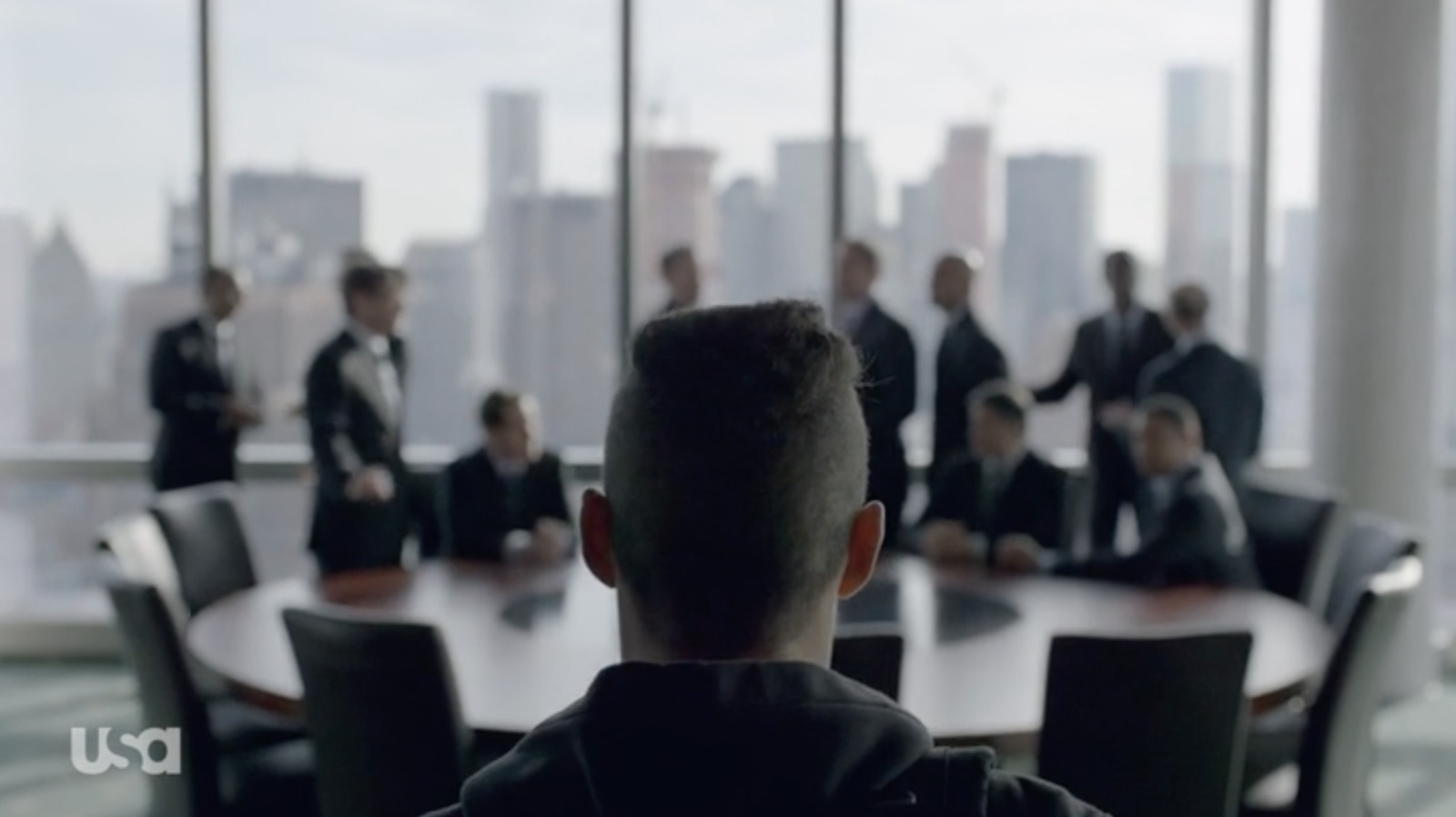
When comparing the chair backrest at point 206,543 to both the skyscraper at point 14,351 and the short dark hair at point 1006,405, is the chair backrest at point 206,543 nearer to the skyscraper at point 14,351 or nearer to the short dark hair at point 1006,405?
the short dark hair at point 1006,405

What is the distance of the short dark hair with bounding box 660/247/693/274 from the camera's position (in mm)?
6398

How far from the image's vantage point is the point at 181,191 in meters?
7.21

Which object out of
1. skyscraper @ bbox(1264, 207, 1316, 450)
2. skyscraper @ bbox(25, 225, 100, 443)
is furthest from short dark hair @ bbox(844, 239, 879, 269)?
skyscraper @ bbox(25, 225, 100, 443)

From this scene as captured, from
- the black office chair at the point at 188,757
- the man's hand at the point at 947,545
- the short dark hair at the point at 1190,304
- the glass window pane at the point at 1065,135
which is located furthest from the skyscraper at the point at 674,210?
the black office chair at the point at 188,757

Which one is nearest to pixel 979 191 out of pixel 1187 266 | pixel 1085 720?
pixel 1187 266

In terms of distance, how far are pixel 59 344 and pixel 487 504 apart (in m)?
2.86

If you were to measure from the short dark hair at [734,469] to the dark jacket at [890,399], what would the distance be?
4.79 meters

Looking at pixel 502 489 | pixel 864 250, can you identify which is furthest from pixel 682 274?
pixel 502 489

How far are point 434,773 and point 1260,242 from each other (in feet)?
16.5

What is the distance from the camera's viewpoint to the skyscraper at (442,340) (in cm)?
717

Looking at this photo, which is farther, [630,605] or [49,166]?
[49,166]

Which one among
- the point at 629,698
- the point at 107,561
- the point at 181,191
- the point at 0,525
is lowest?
the point at 0,525

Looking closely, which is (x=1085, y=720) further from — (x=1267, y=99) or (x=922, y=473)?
(x=1267, y=99)

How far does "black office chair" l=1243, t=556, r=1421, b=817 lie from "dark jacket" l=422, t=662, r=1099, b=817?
238cm
